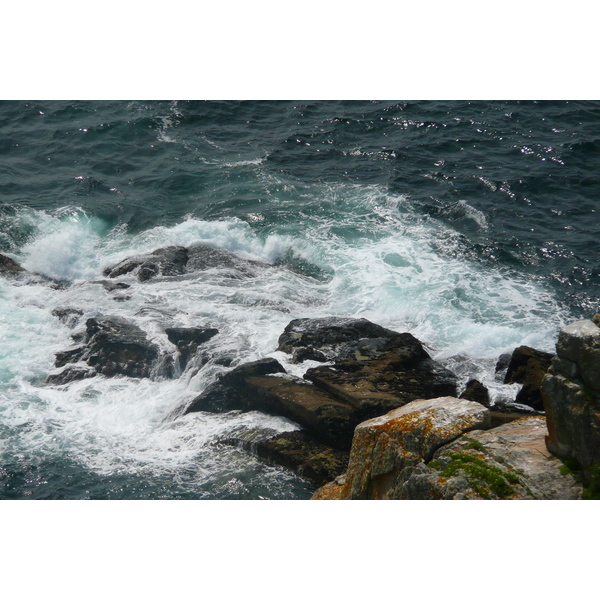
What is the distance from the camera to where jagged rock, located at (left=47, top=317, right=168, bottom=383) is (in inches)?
828

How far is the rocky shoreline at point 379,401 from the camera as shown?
11.3 meters

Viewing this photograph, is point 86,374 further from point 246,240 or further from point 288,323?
point 246,240

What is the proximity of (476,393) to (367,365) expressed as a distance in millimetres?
3162

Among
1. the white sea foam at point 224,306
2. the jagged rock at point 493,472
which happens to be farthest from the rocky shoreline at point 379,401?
the white sea foam at point 224,306

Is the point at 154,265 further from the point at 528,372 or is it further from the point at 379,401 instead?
the point at 528,372

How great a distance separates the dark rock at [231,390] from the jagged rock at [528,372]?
6925 millimetres

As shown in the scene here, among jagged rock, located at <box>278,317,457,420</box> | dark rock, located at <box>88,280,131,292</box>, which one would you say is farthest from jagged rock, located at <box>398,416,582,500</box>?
dark rock, located at <box>88,280,131,292</box>

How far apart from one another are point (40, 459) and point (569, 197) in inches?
965

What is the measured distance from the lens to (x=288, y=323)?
2234 centimetres

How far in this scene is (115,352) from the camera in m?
21.3

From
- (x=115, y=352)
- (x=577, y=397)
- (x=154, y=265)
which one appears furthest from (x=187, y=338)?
(x=577, y=397)

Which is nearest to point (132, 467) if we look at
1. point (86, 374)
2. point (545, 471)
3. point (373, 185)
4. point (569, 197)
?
point (86, 374)

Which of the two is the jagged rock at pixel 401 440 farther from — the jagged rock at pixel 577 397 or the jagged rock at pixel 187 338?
the jagged rock at pixel 187 338

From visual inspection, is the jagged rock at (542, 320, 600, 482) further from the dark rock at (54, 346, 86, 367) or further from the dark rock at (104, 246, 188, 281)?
the dark rock at (104, 246, 188, 281)
